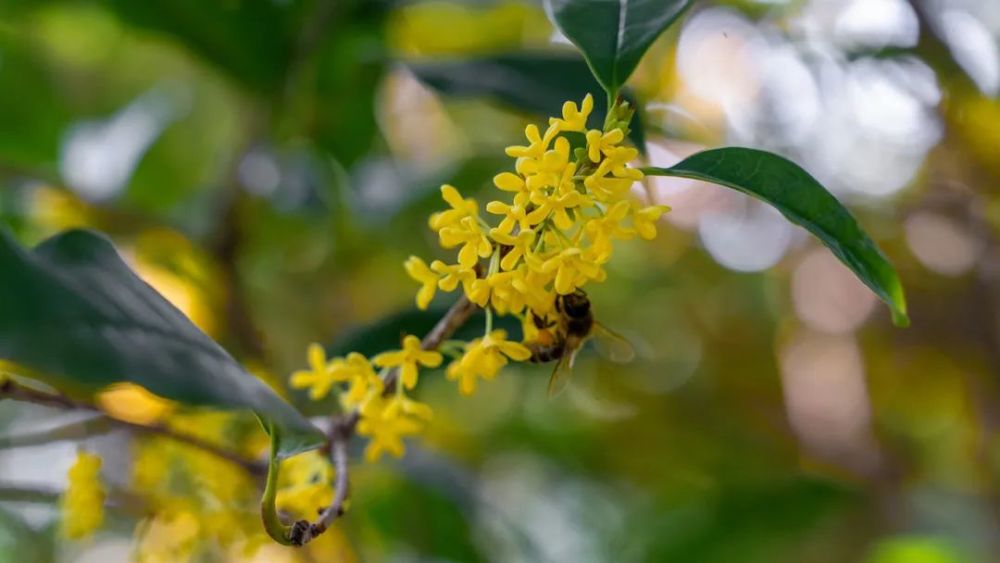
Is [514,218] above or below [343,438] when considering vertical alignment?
above

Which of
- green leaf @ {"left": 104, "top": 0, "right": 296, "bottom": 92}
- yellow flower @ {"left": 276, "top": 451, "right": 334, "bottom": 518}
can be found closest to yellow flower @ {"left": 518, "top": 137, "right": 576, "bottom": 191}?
yellow flower @ {"left": 276, "top": 451, "right": 334, "bottom": 518}

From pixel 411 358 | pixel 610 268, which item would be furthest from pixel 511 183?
pixel 610 268

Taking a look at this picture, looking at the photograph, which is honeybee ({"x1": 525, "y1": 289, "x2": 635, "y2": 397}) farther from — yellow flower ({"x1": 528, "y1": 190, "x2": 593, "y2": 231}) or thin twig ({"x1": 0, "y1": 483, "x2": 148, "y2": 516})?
thin twig ({"x1": 0, "y1": 483, "x2": 148, "y2": 516})

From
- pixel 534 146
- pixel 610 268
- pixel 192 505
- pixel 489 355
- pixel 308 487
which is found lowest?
pixel 610 268

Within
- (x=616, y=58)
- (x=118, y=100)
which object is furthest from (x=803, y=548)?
(x=118, y=100)

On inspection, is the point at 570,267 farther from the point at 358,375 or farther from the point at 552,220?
the point at 358,375

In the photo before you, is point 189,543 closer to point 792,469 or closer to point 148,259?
point 148,259

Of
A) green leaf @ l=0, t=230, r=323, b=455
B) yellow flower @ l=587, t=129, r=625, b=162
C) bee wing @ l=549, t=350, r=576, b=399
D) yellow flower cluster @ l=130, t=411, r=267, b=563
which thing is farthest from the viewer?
yellow flower cluster @ l=130, t=411, r=267, b=563
